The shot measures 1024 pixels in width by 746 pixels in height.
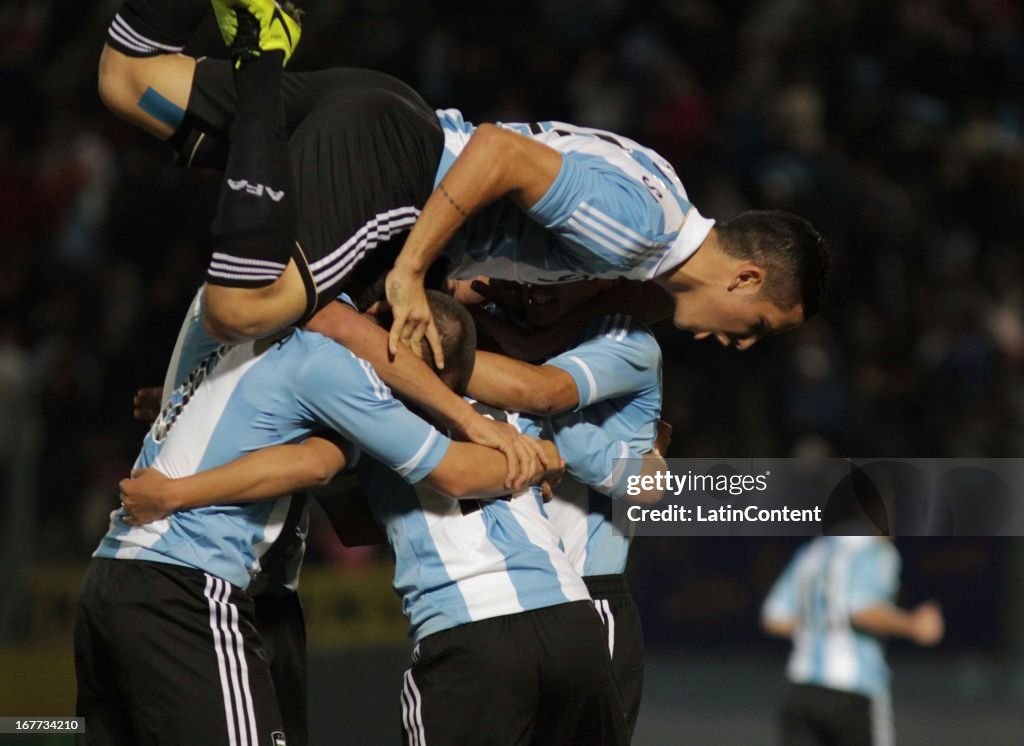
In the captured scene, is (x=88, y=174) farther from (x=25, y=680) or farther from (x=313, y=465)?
(x=313, y=465)

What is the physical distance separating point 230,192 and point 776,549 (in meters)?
3.91

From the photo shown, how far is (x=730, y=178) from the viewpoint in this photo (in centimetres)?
868

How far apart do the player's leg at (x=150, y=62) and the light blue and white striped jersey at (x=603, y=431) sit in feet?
3.68

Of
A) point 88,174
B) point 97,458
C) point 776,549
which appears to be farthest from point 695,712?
point 88,174

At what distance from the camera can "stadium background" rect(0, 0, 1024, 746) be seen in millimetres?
6297

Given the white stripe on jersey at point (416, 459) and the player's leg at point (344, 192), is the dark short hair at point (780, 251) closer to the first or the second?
the player's leg at point (344, 192)

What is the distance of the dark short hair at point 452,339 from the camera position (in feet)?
10.9

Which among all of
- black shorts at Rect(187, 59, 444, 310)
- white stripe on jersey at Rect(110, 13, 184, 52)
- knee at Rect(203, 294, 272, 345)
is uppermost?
white stripe on jersey at Rect(110, 13, 184, 52)

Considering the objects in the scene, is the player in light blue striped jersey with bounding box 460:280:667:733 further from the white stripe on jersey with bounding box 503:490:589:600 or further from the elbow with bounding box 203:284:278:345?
the elbow with bounding box 203:284:278:345

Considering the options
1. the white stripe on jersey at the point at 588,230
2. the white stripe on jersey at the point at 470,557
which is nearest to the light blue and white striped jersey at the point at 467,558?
the white stripe on jersey at the point at 470,557

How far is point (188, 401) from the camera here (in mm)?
3287

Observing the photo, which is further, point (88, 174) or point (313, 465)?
point (88, 174)

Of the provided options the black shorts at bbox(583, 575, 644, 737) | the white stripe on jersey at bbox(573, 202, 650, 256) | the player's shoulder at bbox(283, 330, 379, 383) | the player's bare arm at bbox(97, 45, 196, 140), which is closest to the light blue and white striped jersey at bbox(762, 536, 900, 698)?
the black shorts at bbox(583, 575, 644, 737)

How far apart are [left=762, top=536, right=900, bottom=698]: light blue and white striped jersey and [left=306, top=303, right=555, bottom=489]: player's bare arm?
214 centimetres
